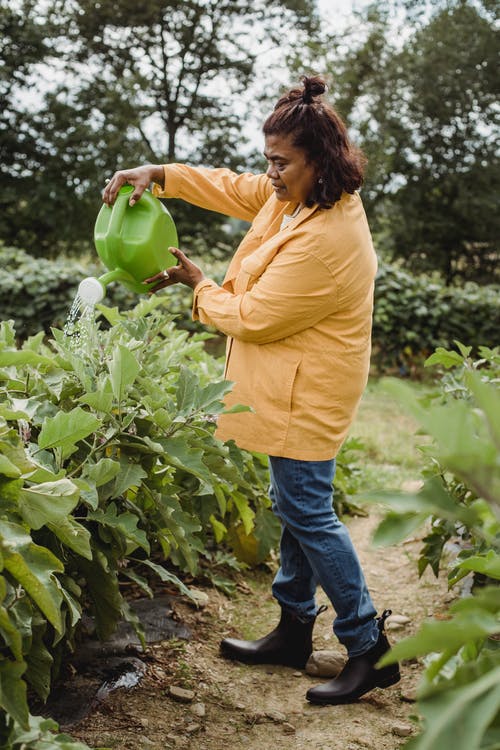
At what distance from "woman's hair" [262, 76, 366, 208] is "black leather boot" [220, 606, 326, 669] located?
1430 millimetres

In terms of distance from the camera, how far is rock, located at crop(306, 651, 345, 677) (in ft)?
8.98

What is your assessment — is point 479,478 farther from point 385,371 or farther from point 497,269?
point 497,269

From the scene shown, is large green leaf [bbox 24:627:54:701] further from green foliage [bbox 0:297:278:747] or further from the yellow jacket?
the yellow jacket

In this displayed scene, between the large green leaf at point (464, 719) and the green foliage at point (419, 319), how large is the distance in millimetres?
8926

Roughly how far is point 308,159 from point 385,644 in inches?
61.0

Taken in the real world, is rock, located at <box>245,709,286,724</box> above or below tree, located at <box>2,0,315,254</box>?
below

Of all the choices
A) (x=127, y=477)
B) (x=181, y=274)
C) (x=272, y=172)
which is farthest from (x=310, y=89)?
(x=127, y=477)

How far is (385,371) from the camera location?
993 centimetres

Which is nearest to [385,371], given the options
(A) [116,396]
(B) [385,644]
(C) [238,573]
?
(C) [238,573]

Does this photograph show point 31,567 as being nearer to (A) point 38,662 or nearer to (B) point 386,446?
(A) point 38,662

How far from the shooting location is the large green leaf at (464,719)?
2.27 feet

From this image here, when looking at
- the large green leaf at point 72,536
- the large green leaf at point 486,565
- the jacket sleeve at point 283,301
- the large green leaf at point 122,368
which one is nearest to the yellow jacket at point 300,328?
the jacket sleeve at point 283,301

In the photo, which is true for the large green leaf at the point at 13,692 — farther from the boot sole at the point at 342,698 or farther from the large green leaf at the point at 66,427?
the boot sole at the point at 342,698

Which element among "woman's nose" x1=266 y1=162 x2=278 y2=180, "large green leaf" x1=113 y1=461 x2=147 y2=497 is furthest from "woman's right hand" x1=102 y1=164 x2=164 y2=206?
"large green leaf" x1=113 y1=461 x2=147 y2=497
